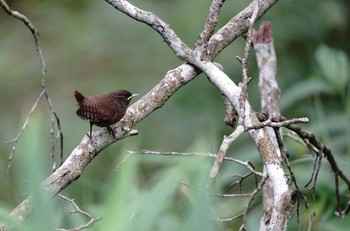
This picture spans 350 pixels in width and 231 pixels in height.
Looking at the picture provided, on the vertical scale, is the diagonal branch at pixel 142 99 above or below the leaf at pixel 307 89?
below

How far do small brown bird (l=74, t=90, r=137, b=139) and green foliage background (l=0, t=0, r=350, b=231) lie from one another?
0.60 m

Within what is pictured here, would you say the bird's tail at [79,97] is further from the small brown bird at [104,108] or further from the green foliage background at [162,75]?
the green foliage background at [162,75]

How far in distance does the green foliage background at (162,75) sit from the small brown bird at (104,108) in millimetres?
604

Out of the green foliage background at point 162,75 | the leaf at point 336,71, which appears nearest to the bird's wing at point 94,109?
the green foliage background at point 162,75

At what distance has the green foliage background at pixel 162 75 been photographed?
428cm

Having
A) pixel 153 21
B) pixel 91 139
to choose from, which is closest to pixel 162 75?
pixel 153 21

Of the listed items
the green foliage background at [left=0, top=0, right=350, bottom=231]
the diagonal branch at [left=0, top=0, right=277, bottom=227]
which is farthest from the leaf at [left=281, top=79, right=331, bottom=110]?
the diagonal branch at [left=0, top=0, right=277, bottom=227]

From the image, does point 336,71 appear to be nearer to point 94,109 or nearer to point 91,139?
point 94,109

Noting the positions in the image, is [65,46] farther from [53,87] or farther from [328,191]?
[328,191]

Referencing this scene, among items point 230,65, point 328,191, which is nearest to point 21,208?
point 328,191

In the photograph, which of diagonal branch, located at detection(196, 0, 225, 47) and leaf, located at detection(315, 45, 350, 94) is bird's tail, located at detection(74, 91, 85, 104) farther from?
leaf, located at detection(315, 45, 350, 94)

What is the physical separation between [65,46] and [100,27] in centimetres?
40

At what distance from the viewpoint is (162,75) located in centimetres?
661

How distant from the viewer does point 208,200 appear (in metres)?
1.15
